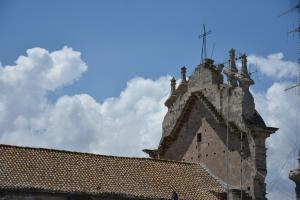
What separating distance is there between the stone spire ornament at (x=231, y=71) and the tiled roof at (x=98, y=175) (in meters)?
5.33

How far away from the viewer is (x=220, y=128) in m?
33.3

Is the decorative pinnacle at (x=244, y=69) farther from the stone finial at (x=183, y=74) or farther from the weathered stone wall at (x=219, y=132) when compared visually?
the stone finial at (x=183, y=74)

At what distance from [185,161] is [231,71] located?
634 cm

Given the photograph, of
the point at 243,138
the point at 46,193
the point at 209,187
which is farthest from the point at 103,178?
the point at 243,138

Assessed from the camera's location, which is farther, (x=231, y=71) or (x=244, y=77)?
(x=231, y=71)

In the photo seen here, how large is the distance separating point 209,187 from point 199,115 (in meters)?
5.19

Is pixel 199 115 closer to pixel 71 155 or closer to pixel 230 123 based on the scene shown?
pixel 230 123

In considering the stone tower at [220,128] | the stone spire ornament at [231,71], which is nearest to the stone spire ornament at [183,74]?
the stone tower at [220,128]

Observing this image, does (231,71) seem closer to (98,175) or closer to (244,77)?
(244,77)

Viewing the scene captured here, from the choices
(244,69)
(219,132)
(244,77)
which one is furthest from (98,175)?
(244,69)

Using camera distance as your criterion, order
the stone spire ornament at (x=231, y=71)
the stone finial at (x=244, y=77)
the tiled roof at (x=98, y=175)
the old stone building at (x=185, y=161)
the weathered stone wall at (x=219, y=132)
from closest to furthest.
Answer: the tiled roof at (x=98, y=175), the old stone building at (x=185, y=161), the weathered stone wall at (x=219, y=132), the stone finial at (x=244, y=77), the stone spire ornament at (x=231, y=71)

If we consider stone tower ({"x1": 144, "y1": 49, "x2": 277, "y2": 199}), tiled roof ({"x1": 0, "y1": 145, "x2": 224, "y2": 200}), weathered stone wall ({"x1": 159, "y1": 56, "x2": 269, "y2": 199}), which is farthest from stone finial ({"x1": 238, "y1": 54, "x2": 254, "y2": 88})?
tiled roof ({"x1": 0, "y1": 145, "x2": 224, "y2": 200})

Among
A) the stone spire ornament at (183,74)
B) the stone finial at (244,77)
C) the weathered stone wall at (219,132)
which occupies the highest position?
the stone spire ornament at (183,74)

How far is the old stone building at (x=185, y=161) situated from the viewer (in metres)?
26.6
